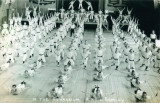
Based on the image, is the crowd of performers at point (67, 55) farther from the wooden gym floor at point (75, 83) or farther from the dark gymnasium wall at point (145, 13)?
the dark gymnasium wall at point (145, 13)

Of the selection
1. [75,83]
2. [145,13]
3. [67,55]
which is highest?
[145,13]

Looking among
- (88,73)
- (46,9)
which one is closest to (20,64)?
(88,73)

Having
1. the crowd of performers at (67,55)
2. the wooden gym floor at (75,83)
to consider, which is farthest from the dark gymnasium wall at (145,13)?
the wooden gym floor at (75,83)

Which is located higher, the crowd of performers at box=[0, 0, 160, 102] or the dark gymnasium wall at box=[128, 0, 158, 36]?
the dark gymnasium wall at box=[128, 0, 158, 36]

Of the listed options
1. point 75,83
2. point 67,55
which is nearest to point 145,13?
point 67,55

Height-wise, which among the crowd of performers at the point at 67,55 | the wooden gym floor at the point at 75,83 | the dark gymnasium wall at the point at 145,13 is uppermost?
the dark gymnasium wall at the point at 145,13

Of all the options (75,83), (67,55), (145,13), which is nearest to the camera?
(75,83)

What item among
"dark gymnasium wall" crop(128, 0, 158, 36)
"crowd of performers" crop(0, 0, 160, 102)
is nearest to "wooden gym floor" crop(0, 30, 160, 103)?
"crowd of performers" crop(0, 0, 160, 102)

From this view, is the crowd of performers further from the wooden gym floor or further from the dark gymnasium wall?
the dark gymnasium wall

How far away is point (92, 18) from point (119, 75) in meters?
16.4

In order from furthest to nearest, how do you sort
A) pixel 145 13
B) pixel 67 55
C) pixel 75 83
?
pixel 145 13, pixel 67 55, pixel 75 83

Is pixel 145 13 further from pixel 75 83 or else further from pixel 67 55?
pixel 75 83

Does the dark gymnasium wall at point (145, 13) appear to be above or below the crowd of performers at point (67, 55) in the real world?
above

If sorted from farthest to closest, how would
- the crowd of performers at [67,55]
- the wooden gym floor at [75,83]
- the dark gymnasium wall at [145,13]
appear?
the dark gymnasium wall at [145,13] → the crowd of performers at [67,55] → the wooden gym floor at [75,83]
